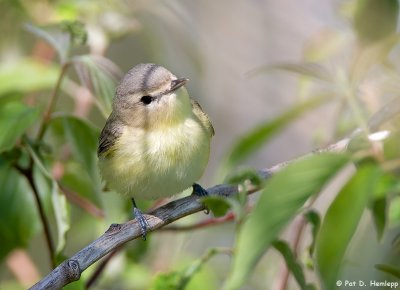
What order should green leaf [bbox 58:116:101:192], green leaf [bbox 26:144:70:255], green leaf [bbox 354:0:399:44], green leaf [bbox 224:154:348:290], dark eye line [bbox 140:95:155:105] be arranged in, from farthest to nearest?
dark eye line [bbox 140:95:155:105]
green leaf [bbox 58:116:101:192]
green leaf [bbox 26:144:70:255]
green leaf [bbox 354:0:399:44]
green leaf [bbox 224:154:348:290]

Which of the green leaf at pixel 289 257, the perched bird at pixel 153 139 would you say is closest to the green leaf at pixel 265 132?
the perched bird at pixel 153 139

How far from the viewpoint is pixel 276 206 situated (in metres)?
1.17

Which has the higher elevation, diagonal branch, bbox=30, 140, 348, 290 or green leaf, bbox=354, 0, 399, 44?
green leaf, bbox=354, 0, 399, 44

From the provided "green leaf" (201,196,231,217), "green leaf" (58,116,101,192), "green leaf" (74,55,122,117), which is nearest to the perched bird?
"green leaf" (58,116,101,192)

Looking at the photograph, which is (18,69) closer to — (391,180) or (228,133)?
(391,180)

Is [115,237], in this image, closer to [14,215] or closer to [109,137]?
[14,215]

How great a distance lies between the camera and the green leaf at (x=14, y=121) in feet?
6.18

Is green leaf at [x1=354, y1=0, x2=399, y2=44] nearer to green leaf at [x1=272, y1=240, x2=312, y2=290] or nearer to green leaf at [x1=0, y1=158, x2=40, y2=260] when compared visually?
green leaf at [x1=272, y1=240, x2=312, y2=290]

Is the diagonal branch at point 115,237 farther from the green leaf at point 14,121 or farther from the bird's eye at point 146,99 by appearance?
the bird's eye at point 146,99

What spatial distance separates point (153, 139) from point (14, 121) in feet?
1.67

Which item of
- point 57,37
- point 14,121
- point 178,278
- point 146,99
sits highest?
point 57,37

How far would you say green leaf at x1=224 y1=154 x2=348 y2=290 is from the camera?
44.1 inches

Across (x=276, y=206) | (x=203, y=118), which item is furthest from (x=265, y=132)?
(x=276, y=206)

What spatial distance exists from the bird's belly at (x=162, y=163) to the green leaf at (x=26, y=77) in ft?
1.35
